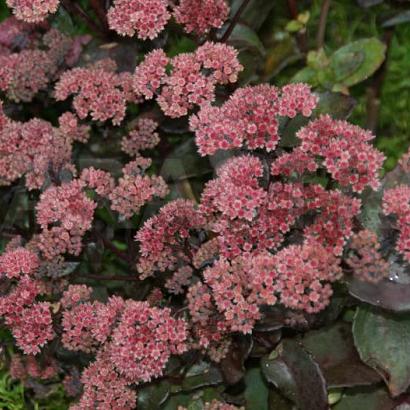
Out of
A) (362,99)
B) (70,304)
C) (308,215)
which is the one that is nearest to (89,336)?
(70,304)

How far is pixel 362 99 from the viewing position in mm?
3244

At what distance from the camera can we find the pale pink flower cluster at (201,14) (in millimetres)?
2627

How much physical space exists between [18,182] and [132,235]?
568 millimetres

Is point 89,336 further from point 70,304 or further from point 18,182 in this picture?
point 18,182

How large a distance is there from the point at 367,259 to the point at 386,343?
0.44 m

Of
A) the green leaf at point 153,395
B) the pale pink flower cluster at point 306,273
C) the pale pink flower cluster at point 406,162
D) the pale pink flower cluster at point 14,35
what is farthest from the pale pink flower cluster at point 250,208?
the pale pink flower cluster at point 14,35

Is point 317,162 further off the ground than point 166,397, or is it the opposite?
point 317,162

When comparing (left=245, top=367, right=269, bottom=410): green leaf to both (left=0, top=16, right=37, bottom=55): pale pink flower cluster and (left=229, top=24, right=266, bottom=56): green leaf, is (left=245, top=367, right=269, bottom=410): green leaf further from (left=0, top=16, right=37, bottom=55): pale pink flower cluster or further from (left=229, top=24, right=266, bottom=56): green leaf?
(left=0, top=16, right=37, bottom=55): pale pink flower cluster

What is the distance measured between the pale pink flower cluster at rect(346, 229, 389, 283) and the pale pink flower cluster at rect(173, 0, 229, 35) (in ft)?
3.06

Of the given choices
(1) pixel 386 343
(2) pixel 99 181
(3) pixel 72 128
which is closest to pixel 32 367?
(2) pixel 99 181

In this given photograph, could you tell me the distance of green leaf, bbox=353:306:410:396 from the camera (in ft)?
7.81

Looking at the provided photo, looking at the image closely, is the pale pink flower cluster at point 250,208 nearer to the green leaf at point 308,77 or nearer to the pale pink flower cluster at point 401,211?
the pale pink flower cluster at point 401,211

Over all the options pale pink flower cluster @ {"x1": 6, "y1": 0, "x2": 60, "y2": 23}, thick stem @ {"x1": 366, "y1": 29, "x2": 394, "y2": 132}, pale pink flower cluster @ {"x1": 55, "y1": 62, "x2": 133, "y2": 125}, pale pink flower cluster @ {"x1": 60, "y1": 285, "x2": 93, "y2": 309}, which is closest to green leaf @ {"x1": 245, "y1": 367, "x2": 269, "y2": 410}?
pale pink flower cluster @ {"x1": 60, "y1": 285, "x2": 93, "y2": 309}

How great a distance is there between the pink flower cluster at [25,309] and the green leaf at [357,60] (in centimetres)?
137
